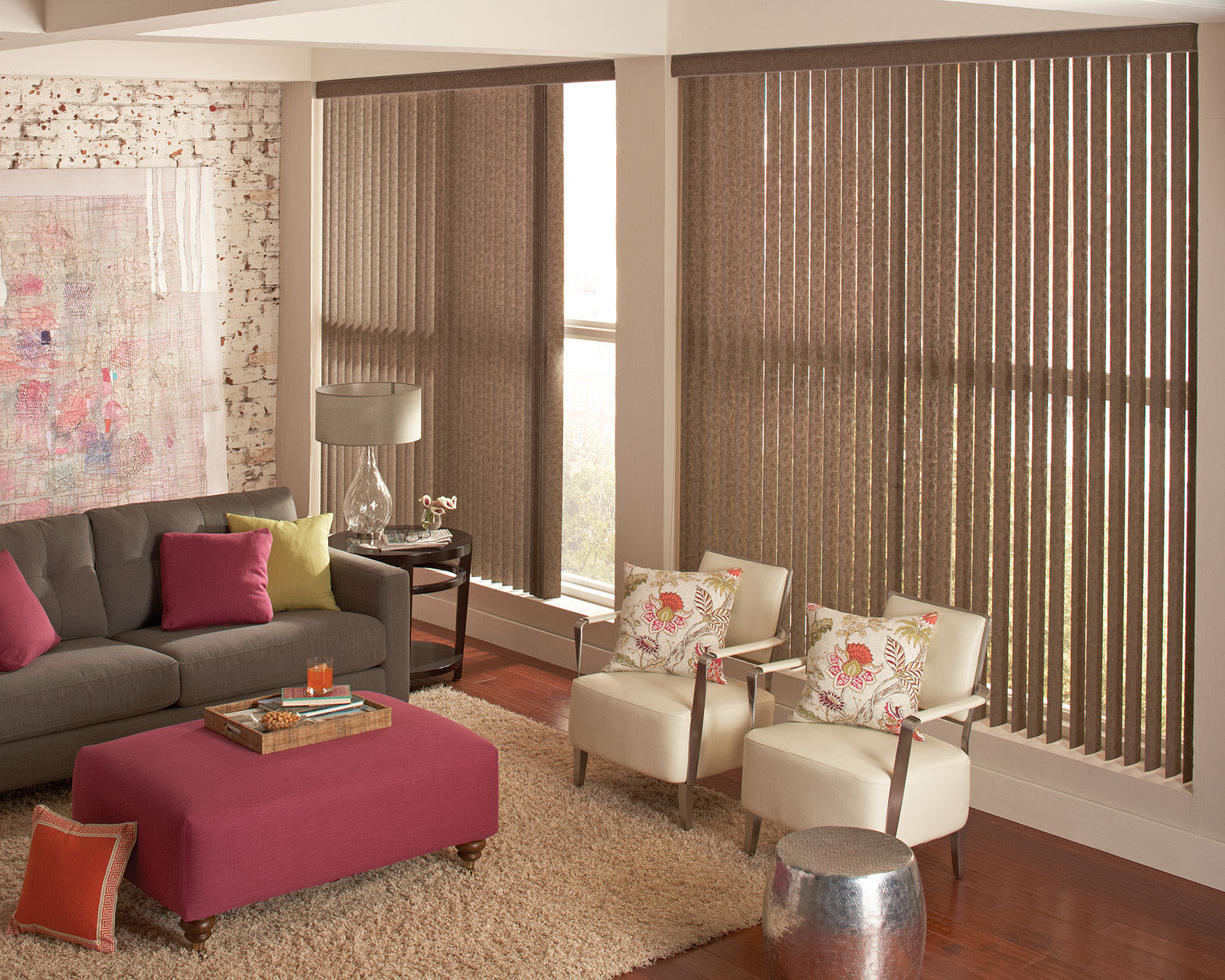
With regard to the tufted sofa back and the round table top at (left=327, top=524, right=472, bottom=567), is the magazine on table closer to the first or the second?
the round table top at (left=327, top=524, right=472, bottom=567)

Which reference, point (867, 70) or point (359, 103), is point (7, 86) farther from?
point (867, 70)

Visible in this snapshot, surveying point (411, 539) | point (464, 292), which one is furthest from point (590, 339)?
point (411, 539)

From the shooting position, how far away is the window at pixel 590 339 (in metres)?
6.15

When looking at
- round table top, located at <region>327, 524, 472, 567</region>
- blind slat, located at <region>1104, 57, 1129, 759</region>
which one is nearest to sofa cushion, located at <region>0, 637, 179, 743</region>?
round table top, located at <region>327, 524, 472, 567</region>

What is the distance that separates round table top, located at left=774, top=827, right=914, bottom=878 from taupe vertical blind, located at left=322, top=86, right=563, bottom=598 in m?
3.03

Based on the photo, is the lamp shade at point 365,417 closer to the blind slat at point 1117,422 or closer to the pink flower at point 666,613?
the pink flower at point 666,613

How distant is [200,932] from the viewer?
3619mm

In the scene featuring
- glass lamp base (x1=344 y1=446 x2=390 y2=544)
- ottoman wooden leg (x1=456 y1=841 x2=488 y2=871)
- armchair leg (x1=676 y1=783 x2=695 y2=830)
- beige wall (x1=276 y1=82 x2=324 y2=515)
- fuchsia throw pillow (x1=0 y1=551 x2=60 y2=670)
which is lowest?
ottoman wooden leg (x1=456 y1=841 x2=488 y2=871)

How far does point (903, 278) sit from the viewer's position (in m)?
4.91

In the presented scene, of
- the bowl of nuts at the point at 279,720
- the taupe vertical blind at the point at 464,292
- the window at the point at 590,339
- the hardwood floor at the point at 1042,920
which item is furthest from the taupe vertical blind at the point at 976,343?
the bowl of nuts at the point at 279,720

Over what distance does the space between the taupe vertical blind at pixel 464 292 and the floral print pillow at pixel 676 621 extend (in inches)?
63.7

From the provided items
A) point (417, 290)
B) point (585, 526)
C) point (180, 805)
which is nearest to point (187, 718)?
point (180, 805)

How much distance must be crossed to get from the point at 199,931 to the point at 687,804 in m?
1.66

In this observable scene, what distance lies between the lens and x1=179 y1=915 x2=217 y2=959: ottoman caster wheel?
3.61 m
